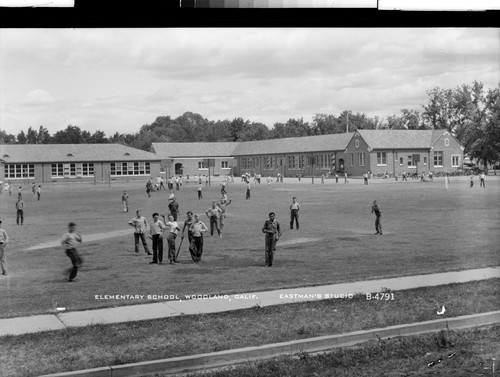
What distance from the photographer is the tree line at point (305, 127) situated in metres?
7.72

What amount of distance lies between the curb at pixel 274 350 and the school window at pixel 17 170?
2.41 m

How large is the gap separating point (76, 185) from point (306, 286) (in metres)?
3.88

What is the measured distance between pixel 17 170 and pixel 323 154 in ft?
21.0

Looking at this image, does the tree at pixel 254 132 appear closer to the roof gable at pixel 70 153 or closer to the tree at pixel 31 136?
the roof gable at pixel 70 153

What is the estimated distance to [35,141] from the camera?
744 centimetres

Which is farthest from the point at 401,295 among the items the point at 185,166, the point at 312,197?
the point at 185,166

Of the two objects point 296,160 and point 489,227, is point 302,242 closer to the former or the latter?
point 296,160

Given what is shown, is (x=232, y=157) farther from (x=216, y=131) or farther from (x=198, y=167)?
(x=216, y=131)

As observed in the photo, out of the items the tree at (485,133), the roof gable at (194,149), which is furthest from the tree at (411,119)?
the roof gable at (194,149)

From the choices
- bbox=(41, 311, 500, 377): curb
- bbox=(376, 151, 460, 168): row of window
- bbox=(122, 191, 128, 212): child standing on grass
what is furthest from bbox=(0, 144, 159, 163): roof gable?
bbox=(376, 151, 460, 168): row of window

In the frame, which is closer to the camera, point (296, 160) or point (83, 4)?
point (83, 4)

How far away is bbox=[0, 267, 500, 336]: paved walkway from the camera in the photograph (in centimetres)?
818

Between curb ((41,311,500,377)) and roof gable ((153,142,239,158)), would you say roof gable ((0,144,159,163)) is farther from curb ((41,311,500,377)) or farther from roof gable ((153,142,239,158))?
curb ((41,311,500,377))

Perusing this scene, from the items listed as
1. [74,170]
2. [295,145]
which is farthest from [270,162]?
[74,170]
